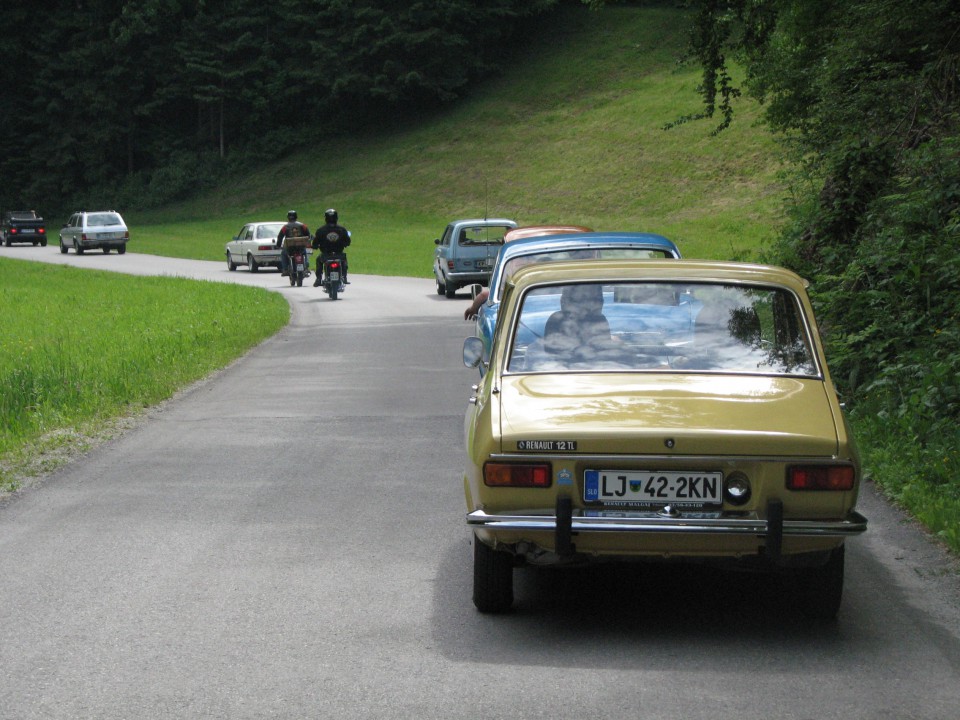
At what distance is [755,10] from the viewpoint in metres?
20.6

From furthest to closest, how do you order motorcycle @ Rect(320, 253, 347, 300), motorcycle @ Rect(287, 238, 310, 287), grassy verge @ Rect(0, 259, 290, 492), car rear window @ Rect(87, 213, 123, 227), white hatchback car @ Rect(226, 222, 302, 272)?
car rear window @ Rect(87, 213, 123, 227) < white hatchback car @ Rect(226, 222, 302, 272) < motorcycle @ Rect(287, 238, 310, 287) < motorcycle @ Rect(320, 253, 347, 300) < grassy verge @ Rect(0, 259, 290, 492)

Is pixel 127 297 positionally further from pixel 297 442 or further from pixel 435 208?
pixel 435 208

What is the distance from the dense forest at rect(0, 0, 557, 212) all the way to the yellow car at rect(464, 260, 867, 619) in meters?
71.1

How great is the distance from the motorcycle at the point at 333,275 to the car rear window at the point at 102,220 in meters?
26.4

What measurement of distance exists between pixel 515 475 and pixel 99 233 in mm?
48734

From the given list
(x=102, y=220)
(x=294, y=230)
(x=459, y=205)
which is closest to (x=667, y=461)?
(x=294, y=230)

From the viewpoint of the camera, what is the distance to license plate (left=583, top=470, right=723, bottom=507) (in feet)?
17.9

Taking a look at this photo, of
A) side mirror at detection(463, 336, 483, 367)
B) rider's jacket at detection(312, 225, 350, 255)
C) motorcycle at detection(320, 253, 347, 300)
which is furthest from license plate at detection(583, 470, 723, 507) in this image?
motorcycle at detection(320, 253, 347, 300)

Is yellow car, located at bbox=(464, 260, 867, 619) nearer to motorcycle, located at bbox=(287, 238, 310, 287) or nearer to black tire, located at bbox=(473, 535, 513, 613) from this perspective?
black tire, located at bbox=(473, 535, 513, 613)

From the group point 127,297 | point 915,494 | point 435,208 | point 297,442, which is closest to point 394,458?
point 297,442

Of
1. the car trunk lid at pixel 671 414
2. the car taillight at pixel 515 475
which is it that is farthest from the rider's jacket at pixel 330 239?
the car taillight at pixel 515 475

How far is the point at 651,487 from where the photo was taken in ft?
17.9

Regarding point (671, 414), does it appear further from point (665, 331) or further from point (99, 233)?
point (99, 233)

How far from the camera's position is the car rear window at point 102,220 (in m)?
52.5
